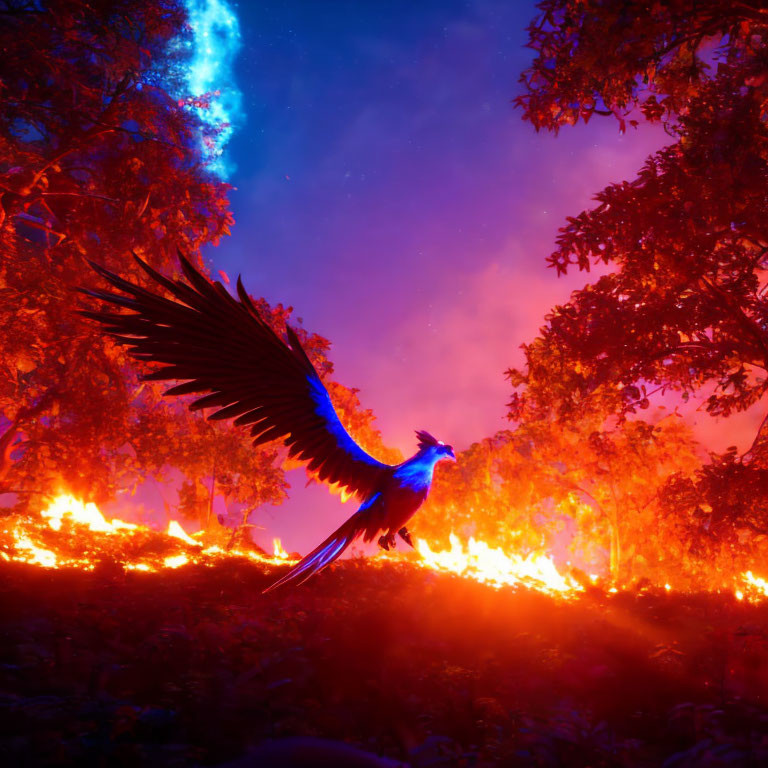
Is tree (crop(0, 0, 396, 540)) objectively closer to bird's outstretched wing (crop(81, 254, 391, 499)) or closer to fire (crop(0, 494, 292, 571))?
fire (crop(0, 494, 292, 571))

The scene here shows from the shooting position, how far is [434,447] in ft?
10.3

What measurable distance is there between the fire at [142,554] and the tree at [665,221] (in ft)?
16.1

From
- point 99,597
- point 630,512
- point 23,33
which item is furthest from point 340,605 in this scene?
point 630,512

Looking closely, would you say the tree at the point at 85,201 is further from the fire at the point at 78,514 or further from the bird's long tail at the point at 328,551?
the bird's long tail at the point at 328,551

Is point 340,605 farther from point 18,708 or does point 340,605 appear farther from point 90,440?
point 90,440

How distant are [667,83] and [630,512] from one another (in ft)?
56.9

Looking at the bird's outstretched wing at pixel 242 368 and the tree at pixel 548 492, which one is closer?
the bird's outstretched wing at pixel 242 368

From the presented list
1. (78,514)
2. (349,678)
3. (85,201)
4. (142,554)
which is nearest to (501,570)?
(349,678)

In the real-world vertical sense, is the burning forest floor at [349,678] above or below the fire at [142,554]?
below

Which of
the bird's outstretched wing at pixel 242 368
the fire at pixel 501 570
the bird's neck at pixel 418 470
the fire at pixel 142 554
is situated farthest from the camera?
the fire at pixel 501 570

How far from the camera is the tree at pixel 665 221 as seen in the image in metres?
4.02

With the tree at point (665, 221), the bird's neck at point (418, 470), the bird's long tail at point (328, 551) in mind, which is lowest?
the bird's long tail at point (328, 551)

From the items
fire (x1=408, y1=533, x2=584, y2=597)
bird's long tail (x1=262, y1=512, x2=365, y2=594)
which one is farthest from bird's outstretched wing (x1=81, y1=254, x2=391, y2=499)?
fire (x1=408, y1=533, x2=584, y2=597)

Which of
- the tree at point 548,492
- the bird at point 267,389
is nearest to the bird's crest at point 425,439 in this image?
the bird at point 267,389
